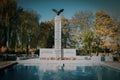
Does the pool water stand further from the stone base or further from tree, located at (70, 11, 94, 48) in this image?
tree, located at (70, 11, 94, 48)

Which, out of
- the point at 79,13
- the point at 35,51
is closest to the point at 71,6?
the point at 79,13

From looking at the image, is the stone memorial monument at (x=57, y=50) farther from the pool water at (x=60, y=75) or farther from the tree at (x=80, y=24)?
the pool water at (x=60, y=75)

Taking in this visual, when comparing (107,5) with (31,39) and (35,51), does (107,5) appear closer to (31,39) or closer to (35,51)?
(31,39)

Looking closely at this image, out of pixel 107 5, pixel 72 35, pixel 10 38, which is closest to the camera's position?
pixel 10 38

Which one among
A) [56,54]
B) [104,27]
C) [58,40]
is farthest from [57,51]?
[104,27]

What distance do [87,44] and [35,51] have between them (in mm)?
9006

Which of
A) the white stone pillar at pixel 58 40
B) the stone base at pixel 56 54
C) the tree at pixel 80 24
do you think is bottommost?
the stone base at pixel 56 54

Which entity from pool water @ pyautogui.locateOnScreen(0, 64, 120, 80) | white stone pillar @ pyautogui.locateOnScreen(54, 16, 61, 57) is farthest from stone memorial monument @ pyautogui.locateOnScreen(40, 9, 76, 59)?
pool water @ pyautogui.locateOnScreen(0, 64, 120, 80)

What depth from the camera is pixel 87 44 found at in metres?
25.7

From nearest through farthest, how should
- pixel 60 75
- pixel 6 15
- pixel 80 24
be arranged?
pixel 60 75
pixel 6 15
pixel 80 24

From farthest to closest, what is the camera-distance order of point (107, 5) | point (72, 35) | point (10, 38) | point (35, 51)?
point (35, 51) → point (72, 35) → point (107, 5) → point (10, 38)

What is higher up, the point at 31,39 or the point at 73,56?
the point at 31,39

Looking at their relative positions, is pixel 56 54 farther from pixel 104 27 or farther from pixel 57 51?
pixel 104 27

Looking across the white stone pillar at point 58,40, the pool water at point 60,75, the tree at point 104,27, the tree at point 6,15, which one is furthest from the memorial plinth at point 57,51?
the pool water at point 60,75
